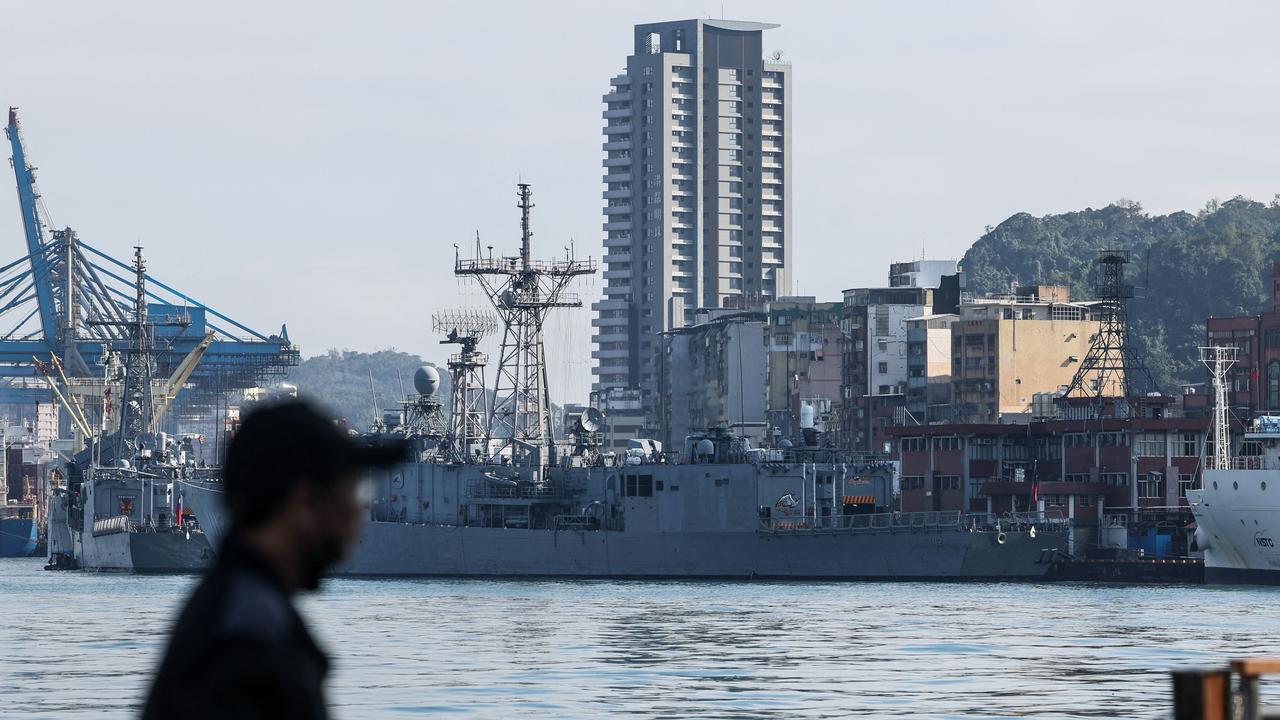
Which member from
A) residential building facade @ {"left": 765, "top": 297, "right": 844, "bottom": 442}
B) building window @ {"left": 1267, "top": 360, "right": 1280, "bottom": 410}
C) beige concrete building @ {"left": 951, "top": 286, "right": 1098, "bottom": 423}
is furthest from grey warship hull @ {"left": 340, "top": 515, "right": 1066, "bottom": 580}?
residential building facade @ {"left": 765, "top": 297, "right": 844, "bottom": 442}

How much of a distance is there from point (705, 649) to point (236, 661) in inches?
1445

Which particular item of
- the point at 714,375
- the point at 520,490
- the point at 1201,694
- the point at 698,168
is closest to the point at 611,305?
the point at 698,168

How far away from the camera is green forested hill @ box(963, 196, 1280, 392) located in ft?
477

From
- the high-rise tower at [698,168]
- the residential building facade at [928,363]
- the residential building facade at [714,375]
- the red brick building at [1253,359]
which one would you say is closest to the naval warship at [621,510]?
the red brick building at [1253,359]

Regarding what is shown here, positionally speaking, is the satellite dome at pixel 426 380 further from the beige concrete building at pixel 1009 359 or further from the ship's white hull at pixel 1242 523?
the beige concrete building at pixel 1009 359

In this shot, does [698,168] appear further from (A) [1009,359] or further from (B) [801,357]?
(A) [1009,359]

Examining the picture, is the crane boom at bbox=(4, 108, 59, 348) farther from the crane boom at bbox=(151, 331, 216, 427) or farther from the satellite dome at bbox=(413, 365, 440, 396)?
the satellite dome at bbox=(413, 365, 440, 396)

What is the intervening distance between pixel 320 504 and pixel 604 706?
2471cm

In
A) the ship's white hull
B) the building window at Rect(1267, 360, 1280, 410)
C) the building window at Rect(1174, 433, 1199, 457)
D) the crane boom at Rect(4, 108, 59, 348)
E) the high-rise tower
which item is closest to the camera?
the ship's white hull

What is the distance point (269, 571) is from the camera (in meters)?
4.56

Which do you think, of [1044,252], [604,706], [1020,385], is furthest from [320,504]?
[1044,252]

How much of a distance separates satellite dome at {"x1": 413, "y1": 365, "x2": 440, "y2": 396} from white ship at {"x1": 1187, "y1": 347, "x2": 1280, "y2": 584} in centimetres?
3106

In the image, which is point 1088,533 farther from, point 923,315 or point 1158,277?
point 1158,277

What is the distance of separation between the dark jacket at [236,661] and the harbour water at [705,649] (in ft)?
41.5
